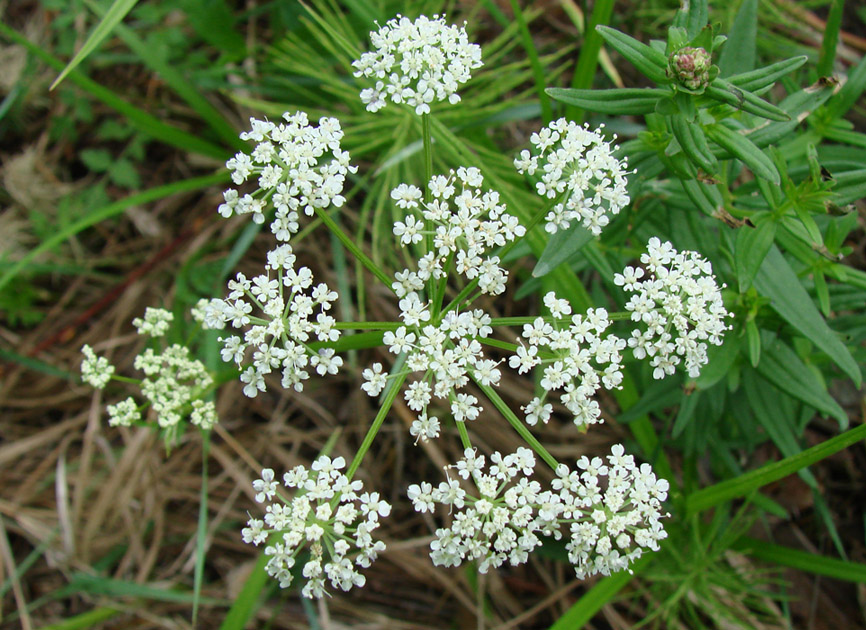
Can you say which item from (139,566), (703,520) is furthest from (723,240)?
(139,566)

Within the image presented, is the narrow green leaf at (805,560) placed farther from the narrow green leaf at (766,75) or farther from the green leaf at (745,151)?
the narrow green leaf at (766,75)

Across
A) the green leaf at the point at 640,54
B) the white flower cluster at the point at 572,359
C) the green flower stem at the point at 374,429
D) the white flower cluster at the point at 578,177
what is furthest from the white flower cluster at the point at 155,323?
the green leaf at the point at 640,54

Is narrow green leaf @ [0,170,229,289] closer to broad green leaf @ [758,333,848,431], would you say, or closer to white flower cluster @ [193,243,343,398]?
white flower cluster @ [193,243,343,398]

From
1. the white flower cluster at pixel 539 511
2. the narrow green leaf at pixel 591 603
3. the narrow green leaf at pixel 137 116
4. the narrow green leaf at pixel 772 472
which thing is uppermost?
the narrow green leaf at pixel 137 116

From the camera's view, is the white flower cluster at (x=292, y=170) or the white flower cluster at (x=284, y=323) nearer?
the white flower cluster at (x=284, y=323)

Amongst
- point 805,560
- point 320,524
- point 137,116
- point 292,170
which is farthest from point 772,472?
point 137,116

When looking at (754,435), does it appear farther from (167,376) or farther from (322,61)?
(322,61)

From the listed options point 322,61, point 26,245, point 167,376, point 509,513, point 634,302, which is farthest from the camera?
point 26,245

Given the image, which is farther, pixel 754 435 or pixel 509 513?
pixel 754 435
